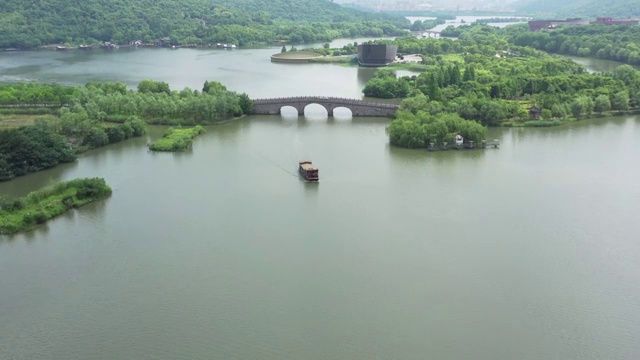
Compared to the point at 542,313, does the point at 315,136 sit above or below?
above

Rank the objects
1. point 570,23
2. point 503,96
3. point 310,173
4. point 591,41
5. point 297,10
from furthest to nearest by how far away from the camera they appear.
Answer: point 297,10
point 570,23
point 591,41
point 503,96
point 310,173

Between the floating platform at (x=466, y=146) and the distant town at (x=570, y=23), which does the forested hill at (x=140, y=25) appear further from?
the floating platform at (x=466, y=146)

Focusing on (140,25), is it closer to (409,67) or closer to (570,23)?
(409,67)

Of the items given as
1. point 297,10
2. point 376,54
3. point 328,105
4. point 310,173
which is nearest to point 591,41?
point 376,54

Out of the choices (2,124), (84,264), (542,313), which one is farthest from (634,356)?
(2,124)

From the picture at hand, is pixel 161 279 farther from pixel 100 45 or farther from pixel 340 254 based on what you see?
pixel 100 45

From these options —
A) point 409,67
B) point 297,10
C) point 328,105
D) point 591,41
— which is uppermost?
point 297,10
